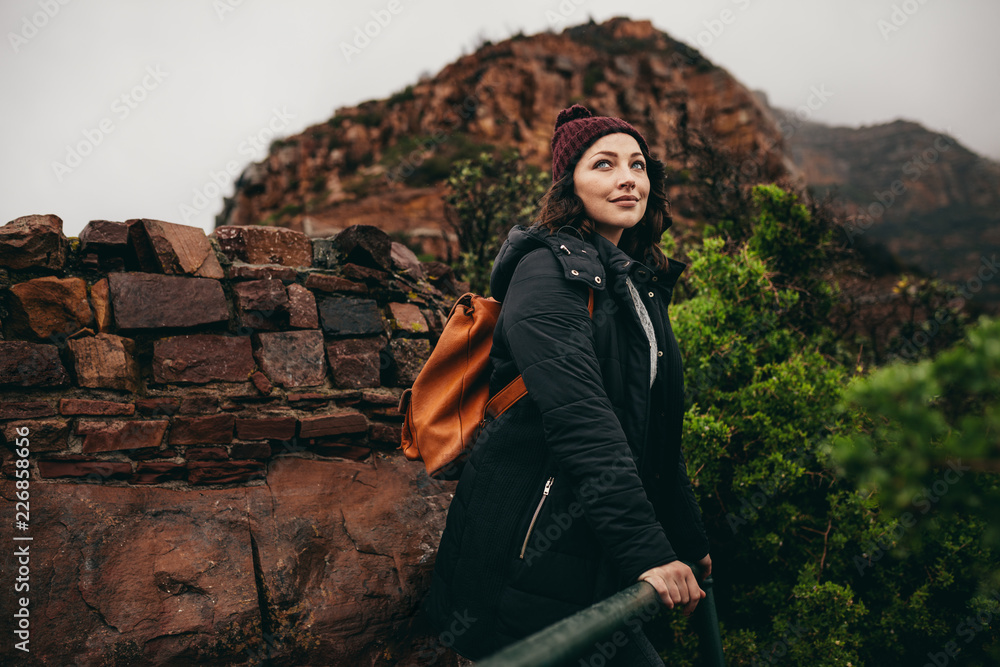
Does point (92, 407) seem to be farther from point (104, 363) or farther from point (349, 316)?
point (349, 316)

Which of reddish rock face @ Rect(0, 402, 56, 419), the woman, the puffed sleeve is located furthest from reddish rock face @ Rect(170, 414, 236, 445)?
the puffed sleeve

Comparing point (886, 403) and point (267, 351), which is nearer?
point (886, 403)

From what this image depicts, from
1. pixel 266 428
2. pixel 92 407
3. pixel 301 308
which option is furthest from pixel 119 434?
pixel 301 308

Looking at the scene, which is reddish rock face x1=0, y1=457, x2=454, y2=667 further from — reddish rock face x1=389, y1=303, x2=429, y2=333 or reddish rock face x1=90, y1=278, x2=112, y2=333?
A: reddish rock face x1=389, y1=303, x2=429, y2=333

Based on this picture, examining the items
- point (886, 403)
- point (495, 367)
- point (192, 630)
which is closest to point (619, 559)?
point (495, 367)

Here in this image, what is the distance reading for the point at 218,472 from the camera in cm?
235

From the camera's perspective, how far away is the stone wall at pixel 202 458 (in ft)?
6.36

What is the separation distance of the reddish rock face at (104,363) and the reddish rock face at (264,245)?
28.6 inches

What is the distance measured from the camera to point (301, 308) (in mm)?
2828

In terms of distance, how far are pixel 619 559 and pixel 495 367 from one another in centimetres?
65

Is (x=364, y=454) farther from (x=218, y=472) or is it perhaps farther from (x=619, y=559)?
(x=619, y=559)

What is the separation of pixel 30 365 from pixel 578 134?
2349mm

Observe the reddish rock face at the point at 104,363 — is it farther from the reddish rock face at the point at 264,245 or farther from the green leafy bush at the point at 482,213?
the green leafy bush at the point at 482,213

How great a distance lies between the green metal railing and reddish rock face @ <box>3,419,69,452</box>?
82.5 inches
